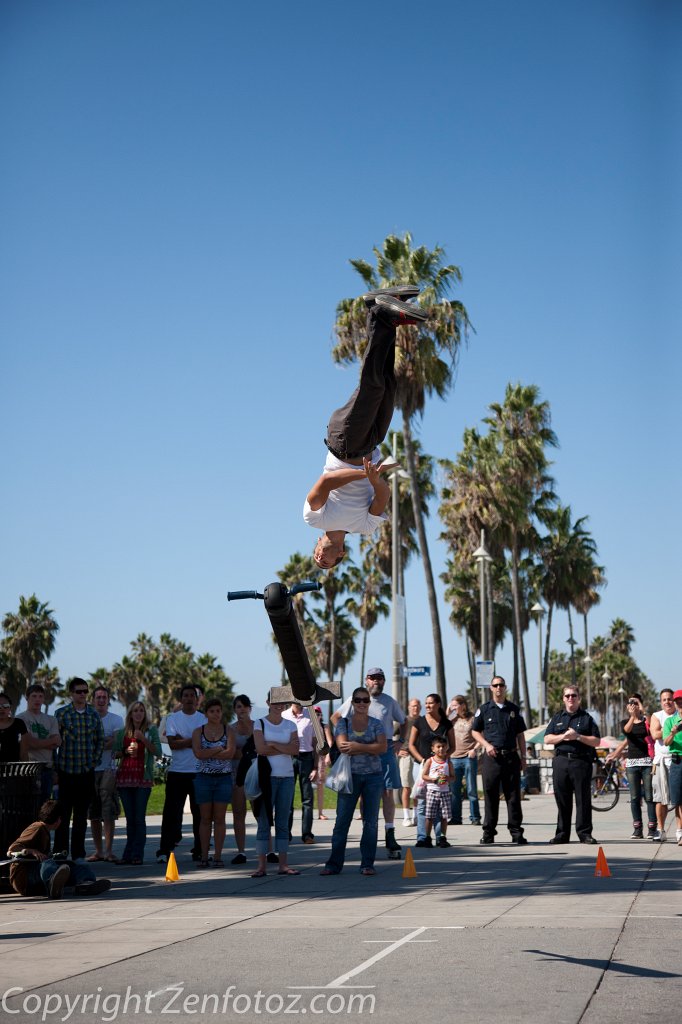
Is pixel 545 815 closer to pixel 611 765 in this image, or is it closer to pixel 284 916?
pixel 611 765

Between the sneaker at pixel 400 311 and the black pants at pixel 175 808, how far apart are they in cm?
766

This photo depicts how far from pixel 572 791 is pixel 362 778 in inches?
156

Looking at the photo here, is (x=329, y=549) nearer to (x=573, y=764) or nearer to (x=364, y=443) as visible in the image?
(x=364, y=443)

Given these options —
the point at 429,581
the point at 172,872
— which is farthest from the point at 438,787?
the point at 429,581

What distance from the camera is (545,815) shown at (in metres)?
20.4

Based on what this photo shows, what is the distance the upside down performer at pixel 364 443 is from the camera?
22.2ft

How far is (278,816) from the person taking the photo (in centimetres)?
1161

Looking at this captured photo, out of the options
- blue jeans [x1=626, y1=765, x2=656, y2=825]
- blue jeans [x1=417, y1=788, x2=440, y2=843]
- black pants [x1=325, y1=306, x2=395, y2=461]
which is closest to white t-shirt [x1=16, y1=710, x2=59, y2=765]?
blue jeans [x1=417, y1=788, x2=440, y2=843]

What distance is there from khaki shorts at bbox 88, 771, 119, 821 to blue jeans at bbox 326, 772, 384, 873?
333cm

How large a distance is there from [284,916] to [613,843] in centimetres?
706

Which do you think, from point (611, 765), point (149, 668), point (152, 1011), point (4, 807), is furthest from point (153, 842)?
point (149, 668)

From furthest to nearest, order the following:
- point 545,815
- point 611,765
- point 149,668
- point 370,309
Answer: point 149,668, point 611,765, point 545,815, point 370,309

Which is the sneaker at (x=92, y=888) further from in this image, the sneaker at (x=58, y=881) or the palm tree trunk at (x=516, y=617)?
the palm tree trunk at (x=516, y=617)

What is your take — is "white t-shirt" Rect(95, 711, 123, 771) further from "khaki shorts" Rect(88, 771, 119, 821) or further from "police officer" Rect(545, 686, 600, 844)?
"police officer" Rect(545, 686, 600, 844)
